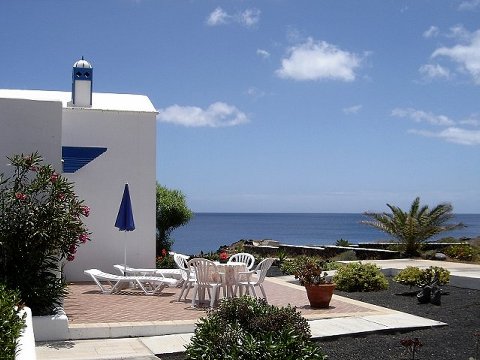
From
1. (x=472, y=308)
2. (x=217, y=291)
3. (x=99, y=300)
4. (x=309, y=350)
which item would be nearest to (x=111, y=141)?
(x=99, y=300)

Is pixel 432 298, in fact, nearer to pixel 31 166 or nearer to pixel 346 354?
pixel 346 354

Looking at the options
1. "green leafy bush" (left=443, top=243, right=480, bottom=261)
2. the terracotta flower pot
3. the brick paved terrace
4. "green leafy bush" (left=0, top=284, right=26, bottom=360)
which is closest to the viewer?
"green leafy bush" (left=0, top=284, right=26, bottom=360)

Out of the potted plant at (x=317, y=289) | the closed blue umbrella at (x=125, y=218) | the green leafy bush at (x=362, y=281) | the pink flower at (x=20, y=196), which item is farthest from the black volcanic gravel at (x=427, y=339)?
the closed blue umbrella at (x=125, y=218)

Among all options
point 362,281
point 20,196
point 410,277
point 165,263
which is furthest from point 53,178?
point 410,277

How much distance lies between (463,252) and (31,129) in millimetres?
15817

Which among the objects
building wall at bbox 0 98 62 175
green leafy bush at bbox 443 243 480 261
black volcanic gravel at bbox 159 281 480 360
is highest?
building wall at bbox 0 98 62 175

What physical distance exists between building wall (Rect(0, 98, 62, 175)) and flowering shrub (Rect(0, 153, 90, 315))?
0.36 meters

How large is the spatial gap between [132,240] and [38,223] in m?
6.13

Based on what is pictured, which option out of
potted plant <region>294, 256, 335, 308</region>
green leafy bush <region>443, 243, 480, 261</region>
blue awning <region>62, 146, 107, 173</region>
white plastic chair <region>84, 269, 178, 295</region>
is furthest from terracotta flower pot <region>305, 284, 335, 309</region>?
green leafy bush <region>443, 243, 480, 261</region>

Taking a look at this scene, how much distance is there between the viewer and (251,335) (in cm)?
636

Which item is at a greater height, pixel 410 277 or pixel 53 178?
pixel 53 178

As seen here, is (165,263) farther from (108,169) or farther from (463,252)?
(463,252)

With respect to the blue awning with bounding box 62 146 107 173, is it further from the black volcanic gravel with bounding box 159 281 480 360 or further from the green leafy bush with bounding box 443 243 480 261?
the green leafy bush with bounding box 443 243 480 261

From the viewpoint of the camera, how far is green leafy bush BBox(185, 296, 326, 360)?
618cm
